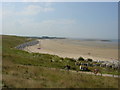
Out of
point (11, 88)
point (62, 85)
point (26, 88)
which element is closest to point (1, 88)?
point (11, 88)

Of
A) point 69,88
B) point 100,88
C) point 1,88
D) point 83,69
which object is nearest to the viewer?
point 1,88

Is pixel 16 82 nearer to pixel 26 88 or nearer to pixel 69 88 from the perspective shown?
pixel 26 88

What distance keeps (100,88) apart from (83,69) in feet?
29.7

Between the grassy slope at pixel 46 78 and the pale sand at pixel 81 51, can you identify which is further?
the pale sand at pixel 81 51

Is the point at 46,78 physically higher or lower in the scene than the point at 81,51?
lower

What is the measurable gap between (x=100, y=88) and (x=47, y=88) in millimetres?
2873

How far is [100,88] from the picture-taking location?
9.12 m

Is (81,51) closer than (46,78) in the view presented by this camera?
No

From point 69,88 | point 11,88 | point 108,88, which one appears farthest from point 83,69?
point 11,88

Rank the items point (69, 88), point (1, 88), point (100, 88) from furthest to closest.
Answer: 1. point (100, 88)
2. point (69, 88)
3. point (1, 88)

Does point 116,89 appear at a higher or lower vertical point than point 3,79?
lower

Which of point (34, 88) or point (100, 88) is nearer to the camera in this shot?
point (34, 88)

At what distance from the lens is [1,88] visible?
761cm

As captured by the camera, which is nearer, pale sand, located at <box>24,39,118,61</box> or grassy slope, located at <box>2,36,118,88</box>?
grassy slope, located at <box>2,36,118,88</box>
